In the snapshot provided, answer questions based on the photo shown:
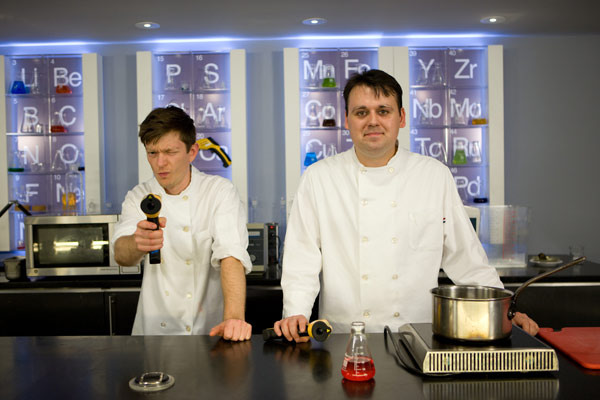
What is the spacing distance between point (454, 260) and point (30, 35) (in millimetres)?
4076

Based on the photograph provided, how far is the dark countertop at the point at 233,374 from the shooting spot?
46.1 inches

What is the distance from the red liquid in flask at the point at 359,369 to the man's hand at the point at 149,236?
69 cm

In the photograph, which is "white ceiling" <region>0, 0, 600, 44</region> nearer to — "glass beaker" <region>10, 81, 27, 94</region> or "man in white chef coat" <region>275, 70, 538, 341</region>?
"glass beaker" <region>10, 81, 27, 94</region>

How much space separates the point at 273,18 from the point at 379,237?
2.67m

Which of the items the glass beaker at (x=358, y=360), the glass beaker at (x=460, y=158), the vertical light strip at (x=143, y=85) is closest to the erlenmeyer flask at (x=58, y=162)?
the vertical light strip at (x=143, y=85)

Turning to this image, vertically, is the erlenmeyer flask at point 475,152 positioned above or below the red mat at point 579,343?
above

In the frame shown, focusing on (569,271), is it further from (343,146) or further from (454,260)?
(343,146)

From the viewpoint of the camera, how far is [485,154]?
4707 millimetres

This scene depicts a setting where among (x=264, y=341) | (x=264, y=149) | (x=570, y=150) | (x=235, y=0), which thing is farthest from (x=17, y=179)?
(x=570, y=150)

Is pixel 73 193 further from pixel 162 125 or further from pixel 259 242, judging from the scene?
pixel 162 125

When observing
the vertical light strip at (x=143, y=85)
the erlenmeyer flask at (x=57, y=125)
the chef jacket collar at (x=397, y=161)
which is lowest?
the chef jacket collar at (x=397, y=161)

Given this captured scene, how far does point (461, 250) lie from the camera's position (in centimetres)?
203

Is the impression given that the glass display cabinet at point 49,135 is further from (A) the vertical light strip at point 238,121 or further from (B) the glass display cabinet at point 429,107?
(B) the glass display cabinet at point 429,107

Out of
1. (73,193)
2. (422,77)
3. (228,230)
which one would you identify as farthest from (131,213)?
(422,77)
